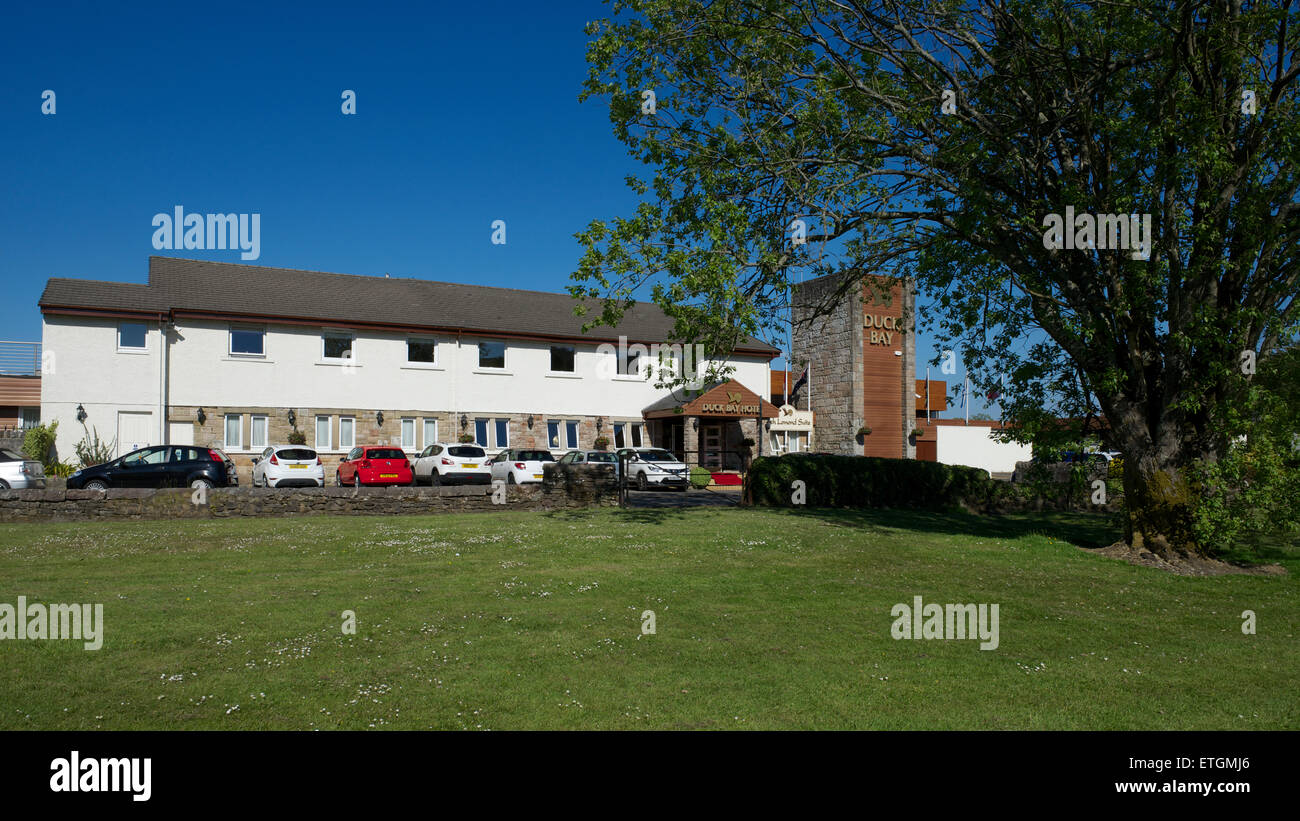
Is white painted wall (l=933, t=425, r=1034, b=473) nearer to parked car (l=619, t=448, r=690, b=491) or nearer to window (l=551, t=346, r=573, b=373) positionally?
window (l=551, t=346, r=573, b=373)

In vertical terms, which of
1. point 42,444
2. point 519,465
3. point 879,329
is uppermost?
point 879,329

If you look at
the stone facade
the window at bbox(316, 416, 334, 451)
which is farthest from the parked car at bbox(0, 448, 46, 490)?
the stone facade

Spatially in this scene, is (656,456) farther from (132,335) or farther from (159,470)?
(132,335)

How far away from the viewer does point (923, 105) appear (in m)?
14.2

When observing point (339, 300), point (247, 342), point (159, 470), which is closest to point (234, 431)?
point (247, 342)

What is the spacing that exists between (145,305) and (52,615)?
26.2 metres

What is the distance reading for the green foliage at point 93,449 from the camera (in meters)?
28.3

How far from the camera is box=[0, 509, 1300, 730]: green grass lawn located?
5.66 metres

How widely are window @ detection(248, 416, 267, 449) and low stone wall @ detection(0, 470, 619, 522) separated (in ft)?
49.3

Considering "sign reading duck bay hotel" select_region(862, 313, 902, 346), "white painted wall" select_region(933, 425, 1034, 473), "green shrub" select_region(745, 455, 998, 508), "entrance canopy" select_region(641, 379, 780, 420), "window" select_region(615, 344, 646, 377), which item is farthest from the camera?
"white painted wall" select_region(933, 425, 1034, 473)

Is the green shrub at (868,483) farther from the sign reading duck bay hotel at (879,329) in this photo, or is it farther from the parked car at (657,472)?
the sign reading duck bay hotel at (879,329)

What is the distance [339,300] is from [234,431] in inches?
279

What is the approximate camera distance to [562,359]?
122ft
